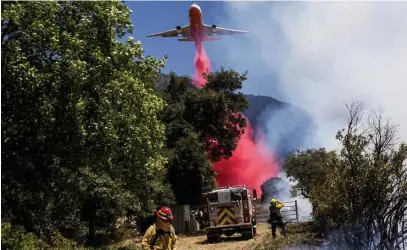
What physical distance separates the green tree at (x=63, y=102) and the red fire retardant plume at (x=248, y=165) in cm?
3598

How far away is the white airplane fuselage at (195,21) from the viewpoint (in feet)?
126

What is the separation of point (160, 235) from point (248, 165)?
166 feet

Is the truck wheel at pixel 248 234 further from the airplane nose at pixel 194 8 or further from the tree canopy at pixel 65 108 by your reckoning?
the airplane nose at pixel 194 8

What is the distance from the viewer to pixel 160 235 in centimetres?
838

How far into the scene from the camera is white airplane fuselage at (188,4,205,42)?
38281mm

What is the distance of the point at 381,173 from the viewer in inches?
496

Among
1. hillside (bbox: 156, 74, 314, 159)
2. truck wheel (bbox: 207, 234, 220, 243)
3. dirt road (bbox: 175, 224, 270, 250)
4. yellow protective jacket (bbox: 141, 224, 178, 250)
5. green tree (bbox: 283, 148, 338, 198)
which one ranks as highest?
hillside (bbox: 156, 74, 314, 159)

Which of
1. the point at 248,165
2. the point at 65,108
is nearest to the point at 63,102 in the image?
the point at 65,108

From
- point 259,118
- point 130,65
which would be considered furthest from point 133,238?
point 259,118

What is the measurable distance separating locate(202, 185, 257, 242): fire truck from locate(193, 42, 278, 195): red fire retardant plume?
2520cm

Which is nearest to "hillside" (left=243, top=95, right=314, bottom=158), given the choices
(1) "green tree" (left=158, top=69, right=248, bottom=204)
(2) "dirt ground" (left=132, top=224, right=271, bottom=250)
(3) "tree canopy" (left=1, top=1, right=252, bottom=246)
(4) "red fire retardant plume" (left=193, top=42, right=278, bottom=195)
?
(4) "red fire retardant plume" (left=193, top=42, right=278, bottom=195)

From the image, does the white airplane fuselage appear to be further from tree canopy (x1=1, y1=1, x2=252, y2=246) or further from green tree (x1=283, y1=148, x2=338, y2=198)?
tree canopy (x1=1, y1=1, x2=252, y2=246)

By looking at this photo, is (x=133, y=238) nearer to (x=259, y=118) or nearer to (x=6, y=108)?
(x=6, y=108)

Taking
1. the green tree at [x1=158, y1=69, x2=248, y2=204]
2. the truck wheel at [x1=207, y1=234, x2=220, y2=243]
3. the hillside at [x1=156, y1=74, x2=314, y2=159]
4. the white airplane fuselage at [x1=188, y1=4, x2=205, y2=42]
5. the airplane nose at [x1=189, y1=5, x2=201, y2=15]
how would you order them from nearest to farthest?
the truck wheel at [x1=207, y1=234, x2=220, y2=243]
the green tree at [x1=158, y1=69, x2=248, y2=204]
the airplane nose at [x1=189, y1=5, x2=201, y2=15]
the white airplane fuselage at [x1=188, y1=4, x2=205, y2=42]
the hillside at [x1=156, y1=74, x2=314, y2=159]
